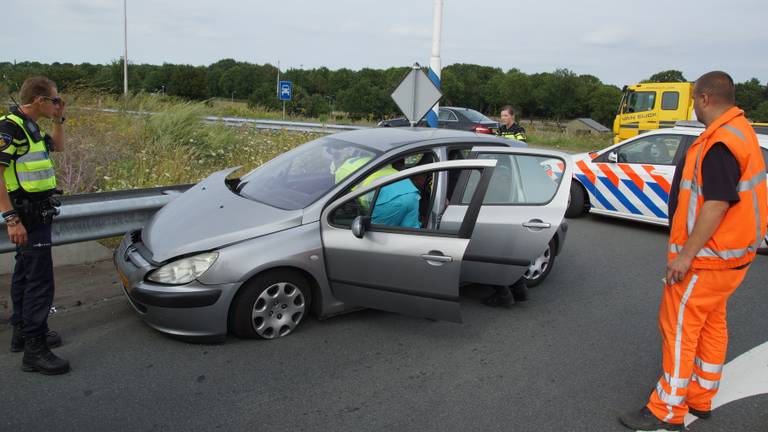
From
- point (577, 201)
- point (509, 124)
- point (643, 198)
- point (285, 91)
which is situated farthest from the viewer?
point (285, 91)

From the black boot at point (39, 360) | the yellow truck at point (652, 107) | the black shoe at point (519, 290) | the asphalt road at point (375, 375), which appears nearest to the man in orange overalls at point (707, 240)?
the asphalt road at point (375, 375)

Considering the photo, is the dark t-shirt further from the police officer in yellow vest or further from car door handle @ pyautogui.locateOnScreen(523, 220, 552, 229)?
the police officer in yellow vest

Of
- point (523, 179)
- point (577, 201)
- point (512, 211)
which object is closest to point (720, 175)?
point (512, 211)

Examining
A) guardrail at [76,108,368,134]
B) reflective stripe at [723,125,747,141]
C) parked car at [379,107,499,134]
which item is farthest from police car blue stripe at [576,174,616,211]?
parked car at [379,107,499,134]

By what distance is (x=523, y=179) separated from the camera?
5.43m

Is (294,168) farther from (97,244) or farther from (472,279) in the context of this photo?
(97,244)

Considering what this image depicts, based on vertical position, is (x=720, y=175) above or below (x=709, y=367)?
above

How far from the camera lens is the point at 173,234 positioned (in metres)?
4.35

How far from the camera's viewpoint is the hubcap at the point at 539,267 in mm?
5867

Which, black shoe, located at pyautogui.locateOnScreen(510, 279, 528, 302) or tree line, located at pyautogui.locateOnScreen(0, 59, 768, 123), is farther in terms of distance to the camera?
tree line, located at pyautogui.locateOnScreen(0, 59, 768, 123)

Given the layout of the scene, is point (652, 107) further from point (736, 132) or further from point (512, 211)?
point (736, 132)

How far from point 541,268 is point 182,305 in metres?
3.46

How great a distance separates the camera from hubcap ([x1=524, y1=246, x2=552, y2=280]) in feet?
19.2

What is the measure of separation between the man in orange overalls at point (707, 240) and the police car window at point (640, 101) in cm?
1969
